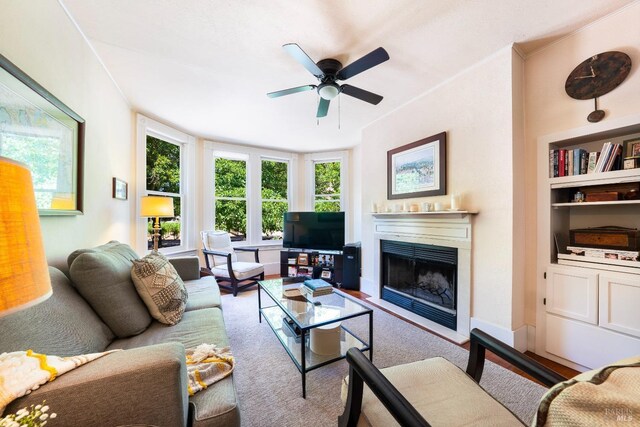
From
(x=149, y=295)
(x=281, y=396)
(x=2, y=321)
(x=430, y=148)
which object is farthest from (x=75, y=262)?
(x=430, y=148)

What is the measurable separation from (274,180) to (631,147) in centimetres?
442

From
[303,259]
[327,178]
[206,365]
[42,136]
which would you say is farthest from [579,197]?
[327,178]

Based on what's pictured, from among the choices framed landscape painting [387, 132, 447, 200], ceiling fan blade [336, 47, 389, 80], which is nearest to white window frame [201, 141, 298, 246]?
framed landscape painting [387, 132, 447, 200]

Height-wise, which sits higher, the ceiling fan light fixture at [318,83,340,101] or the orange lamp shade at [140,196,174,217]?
the ceiling fan light fixture at [318,83,340,101]

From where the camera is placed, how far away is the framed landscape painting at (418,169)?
2545 mm

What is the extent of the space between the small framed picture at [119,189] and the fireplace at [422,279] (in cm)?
306

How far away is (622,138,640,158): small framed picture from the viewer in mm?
→ 1594

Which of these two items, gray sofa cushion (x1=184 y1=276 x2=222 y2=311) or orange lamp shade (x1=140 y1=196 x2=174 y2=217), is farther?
orange lamp shade (x1=140 y1=196 x2=174 y2=217)

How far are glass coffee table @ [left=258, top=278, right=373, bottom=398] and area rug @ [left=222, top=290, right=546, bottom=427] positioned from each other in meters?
0.13

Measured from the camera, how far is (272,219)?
4859mm

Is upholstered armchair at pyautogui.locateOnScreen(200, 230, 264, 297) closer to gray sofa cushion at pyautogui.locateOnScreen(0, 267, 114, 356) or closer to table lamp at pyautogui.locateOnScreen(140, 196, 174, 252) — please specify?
table lamp at pyautogui.locateOnScreen(140, 196, 174, 252)

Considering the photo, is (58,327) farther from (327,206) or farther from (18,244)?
(327,206)

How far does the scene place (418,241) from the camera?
275cm

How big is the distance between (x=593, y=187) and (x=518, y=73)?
Answer: 1.06 metres
